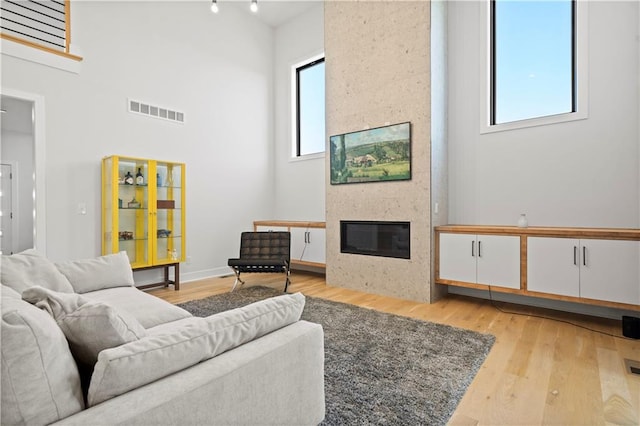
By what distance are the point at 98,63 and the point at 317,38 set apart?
350cm

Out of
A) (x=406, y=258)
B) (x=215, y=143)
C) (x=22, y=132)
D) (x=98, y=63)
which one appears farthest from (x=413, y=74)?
(x=22, y=132)

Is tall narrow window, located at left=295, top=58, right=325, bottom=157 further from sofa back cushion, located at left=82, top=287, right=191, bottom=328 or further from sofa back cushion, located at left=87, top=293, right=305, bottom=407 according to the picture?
sofa back cushion, located at left=87, top=293, right=305, bottom=407

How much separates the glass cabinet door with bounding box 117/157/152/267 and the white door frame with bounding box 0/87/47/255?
75 centimetres

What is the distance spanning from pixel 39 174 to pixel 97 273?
1.92 meters

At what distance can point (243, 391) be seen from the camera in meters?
1.12

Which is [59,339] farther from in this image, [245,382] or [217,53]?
[217,53]

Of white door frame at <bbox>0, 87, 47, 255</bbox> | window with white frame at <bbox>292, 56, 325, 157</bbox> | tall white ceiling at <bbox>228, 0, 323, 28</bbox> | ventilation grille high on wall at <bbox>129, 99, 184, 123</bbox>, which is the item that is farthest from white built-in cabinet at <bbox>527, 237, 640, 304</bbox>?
white door frame at <bbox>0, 87, 47, 255</bbox>

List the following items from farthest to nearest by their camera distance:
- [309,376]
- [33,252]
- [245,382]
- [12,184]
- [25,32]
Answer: [12,184] → [25,32] → [33,252] → [309,376] → [245,382]

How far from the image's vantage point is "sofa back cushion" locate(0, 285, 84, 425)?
31.3 inches

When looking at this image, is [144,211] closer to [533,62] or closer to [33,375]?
[33,375]

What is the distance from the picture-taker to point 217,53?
18.2ft

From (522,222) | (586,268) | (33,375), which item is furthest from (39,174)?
(586,268)

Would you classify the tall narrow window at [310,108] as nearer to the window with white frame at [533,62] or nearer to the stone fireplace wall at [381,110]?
the stone fireplace wall at [381,110]

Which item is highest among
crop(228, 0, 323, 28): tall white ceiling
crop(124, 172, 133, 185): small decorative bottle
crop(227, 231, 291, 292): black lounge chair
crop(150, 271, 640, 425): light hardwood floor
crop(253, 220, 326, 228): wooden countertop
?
crop(228, 0, 323, 28): tall white ceiling
